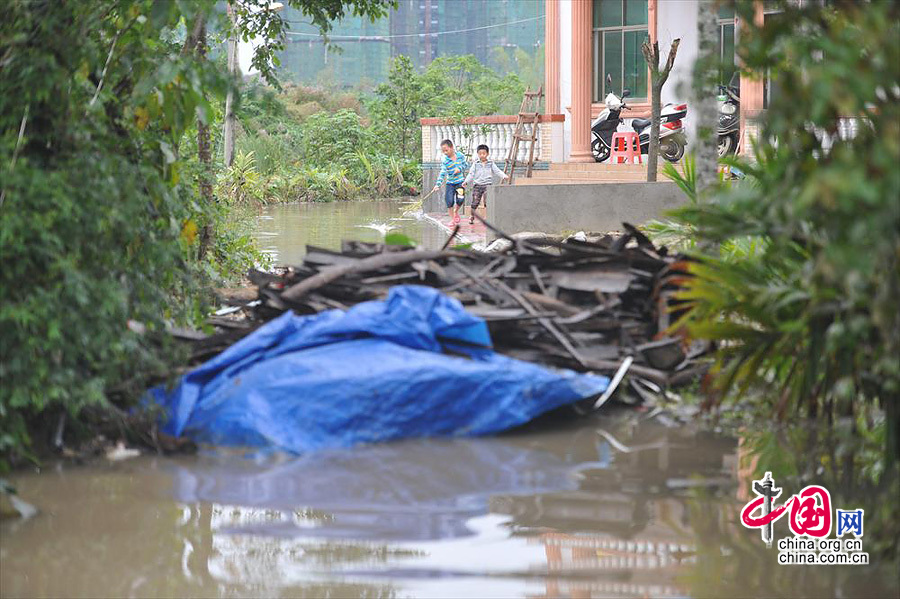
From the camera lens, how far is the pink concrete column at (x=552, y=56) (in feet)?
71.4

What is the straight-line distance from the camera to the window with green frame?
2219 cm

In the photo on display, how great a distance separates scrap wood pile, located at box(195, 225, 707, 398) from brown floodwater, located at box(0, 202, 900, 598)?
0.55 meters

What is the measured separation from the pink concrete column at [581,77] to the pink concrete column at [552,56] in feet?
5.27

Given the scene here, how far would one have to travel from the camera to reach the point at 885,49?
2.72m

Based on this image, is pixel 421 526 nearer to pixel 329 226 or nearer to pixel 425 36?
pixel 329 226

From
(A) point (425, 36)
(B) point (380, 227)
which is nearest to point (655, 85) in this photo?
(B) point (380, 227)

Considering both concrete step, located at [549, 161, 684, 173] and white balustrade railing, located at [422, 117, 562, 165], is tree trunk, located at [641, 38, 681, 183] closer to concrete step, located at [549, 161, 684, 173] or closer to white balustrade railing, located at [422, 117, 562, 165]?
concrete step, located at [549, 161, 684, 173]

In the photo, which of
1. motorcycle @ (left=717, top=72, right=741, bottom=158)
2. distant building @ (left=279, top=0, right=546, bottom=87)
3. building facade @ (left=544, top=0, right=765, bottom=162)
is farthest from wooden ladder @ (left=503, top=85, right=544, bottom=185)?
distant building @ (left=279, top=0, right=546, bottom=87)

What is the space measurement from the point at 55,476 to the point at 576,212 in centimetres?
1057

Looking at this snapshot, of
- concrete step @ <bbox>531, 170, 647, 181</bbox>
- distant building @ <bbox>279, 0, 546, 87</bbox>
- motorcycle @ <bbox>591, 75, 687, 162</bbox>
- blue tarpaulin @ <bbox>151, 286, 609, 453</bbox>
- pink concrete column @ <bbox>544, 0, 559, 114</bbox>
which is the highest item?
distant building @ <bbox>279, 0, 546, 87</bbox>

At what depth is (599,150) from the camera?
2125 cm

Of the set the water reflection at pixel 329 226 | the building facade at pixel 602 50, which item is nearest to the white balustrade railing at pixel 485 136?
the building facade at pixel 602 50

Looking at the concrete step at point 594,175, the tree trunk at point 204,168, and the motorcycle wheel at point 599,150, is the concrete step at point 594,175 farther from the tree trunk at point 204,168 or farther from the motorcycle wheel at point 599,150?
the tree trunk at point 204,168

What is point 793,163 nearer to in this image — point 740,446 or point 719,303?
point 719,303
